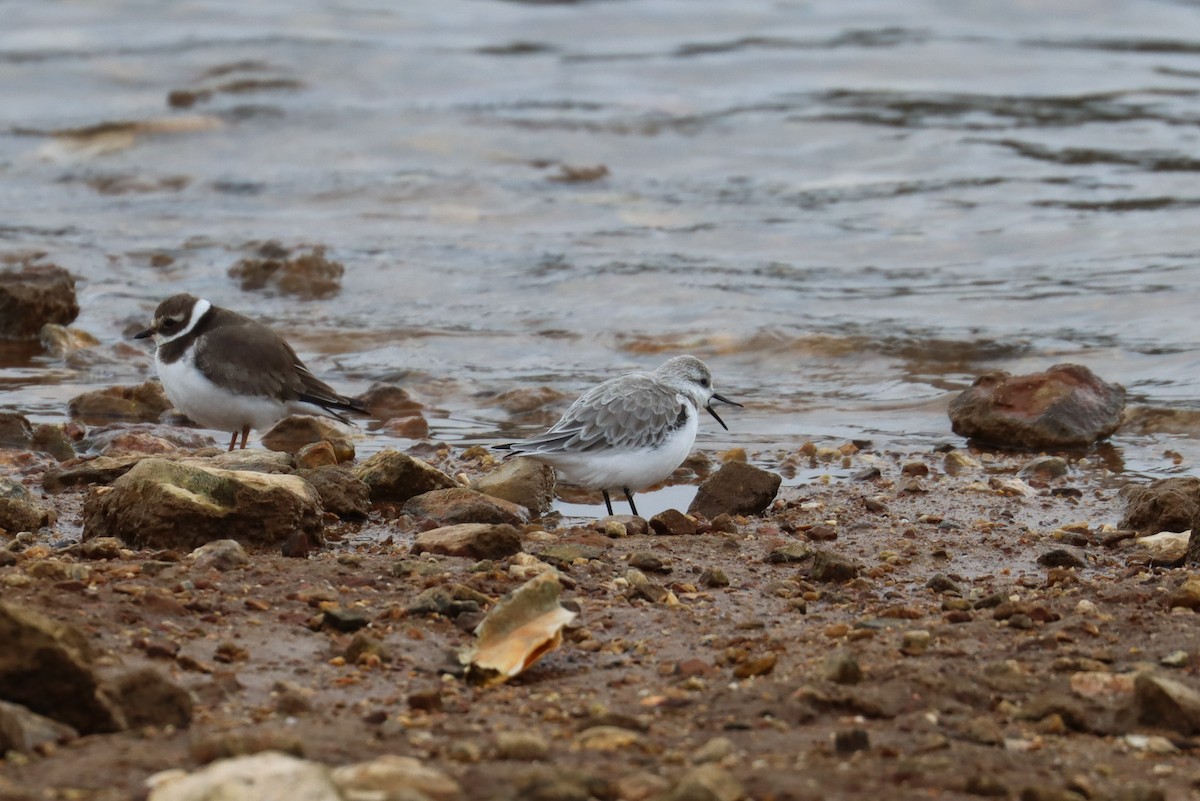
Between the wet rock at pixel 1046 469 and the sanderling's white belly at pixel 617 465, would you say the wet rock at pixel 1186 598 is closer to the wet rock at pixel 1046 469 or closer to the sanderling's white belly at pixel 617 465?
the sanderling's white belly at pixel 617 465

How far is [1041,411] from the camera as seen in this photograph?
27.2 feet

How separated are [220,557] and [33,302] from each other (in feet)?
21.2

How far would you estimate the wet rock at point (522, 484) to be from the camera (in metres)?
7.05

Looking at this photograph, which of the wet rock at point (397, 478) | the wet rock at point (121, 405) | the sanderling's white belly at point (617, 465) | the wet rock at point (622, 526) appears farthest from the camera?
the wet rock at point (121, 405)

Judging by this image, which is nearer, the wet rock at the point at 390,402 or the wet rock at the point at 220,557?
the wet rock at the point at 220,557

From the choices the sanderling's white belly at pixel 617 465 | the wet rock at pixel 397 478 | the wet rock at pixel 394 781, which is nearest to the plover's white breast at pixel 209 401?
the wet rock at pixel 397 478

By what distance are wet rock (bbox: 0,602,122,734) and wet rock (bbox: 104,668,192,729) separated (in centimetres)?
6

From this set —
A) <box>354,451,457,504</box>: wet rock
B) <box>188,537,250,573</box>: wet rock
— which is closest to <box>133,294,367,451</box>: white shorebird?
<box>354,451,457,504</box>: wet rock

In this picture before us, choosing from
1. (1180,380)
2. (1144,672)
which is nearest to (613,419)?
(1144,672)

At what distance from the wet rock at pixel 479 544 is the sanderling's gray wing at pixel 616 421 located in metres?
1.27

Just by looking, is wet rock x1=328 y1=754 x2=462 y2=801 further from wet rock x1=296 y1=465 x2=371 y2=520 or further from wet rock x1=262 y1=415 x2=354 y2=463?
wet rock x1=262 y1=415 x2=354 y2=463

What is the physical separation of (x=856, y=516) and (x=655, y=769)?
366 centimetres

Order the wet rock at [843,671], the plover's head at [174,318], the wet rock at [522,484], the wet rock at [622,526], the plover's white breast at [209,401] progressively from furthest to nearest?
1. the plover's head at [174,318]
2. the plover's white breast at [209,401]
3. the wet rock at [522,484]
4. the wet rock at [622,526]
5. the wet rock at [843,671]

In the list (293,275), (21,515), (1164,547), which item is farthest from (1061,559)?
(293,275)
